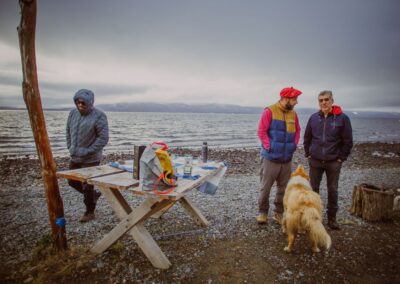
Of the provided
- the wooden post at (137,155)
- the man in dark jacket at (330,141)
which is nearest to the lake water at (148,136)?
the wooden post at (137,155)

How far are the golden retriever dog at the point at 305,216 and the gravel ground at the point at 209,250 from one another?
1.54 feet

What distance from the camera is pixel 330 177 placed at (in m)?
5.02

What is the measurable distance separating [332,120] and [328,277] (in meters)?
3.00

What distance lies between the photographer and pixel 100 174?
12.0 ft

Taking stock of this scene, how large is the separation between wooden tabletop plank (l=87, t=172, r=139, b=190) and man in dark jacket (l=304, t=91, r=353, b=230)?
394cm

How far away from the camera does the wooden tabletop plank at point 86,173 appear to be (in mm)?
3443

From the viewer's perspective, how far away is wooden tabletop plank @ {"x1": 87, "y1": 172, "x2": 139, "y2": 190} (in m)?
3.15

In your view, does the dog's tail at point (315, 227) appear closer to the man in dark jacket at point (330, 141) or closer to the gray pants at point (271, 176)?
the gray pants at point (271, 176)

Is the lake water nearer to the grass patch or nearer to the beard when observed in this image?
the grass patch

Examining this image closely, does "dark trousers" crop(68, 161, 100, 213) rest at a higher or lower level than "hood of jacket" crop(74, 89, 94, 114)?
lower

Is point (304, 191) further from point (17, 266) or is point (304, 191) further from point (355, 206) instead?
point (17, 266)

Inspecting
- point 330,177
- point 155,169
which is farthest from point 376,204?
point 155,169

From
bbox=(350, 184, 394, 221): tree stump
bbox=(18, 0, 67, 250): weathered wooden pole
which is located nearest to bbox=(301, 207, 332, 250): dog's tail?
bbox=(350, 184, 394, 221): tree stump

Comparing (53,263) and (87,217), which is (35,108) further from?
(87,217)
